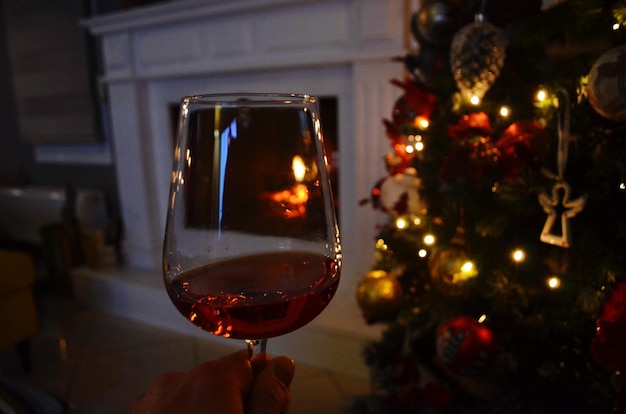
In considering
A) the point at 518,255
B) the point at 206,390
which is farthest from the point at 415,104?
the point at 206,390

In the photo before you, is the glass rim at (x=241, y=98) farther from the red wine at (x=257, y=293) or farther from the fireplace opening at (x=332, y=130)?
the fireplace opening at (x=332, y=130)

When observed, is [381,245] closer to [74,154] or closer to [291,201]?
[291,201]

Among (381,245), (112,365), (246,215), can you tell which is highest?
(246,215)

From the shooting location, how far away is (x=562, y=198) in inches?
32.8

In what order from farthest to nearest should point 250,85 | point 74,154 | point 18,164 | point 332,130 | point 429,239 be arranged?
point 18,164 < point 74,154 < point 332,130 < point 250,85 < point 429,239

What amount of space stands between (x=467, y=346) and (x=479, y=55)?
0.57m

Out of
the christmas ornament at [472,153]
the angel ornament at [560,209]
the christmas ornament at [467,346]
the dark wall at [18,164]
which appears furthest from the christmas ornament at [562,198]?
the dark wall at [18,164]

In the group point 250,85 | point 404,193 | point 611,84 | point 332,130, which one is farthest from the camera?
point 332,130

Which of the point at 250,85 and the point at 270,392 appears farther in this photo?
the point at 250,85

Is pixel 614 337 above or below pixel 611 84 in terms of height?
below

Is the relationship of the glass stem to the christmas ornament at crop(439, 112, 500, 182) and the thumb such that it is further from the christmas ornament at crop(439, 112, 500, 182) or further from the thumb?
the christmas ornament at crop(439, 112, 500, 182)

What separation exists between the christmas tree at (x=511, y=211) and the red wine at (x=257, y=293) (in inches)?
15.5

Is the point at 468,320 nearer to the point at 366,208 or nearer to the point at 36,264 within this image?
the point at 366,208

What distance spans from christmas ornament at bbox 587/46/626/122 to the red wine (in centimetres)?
49
